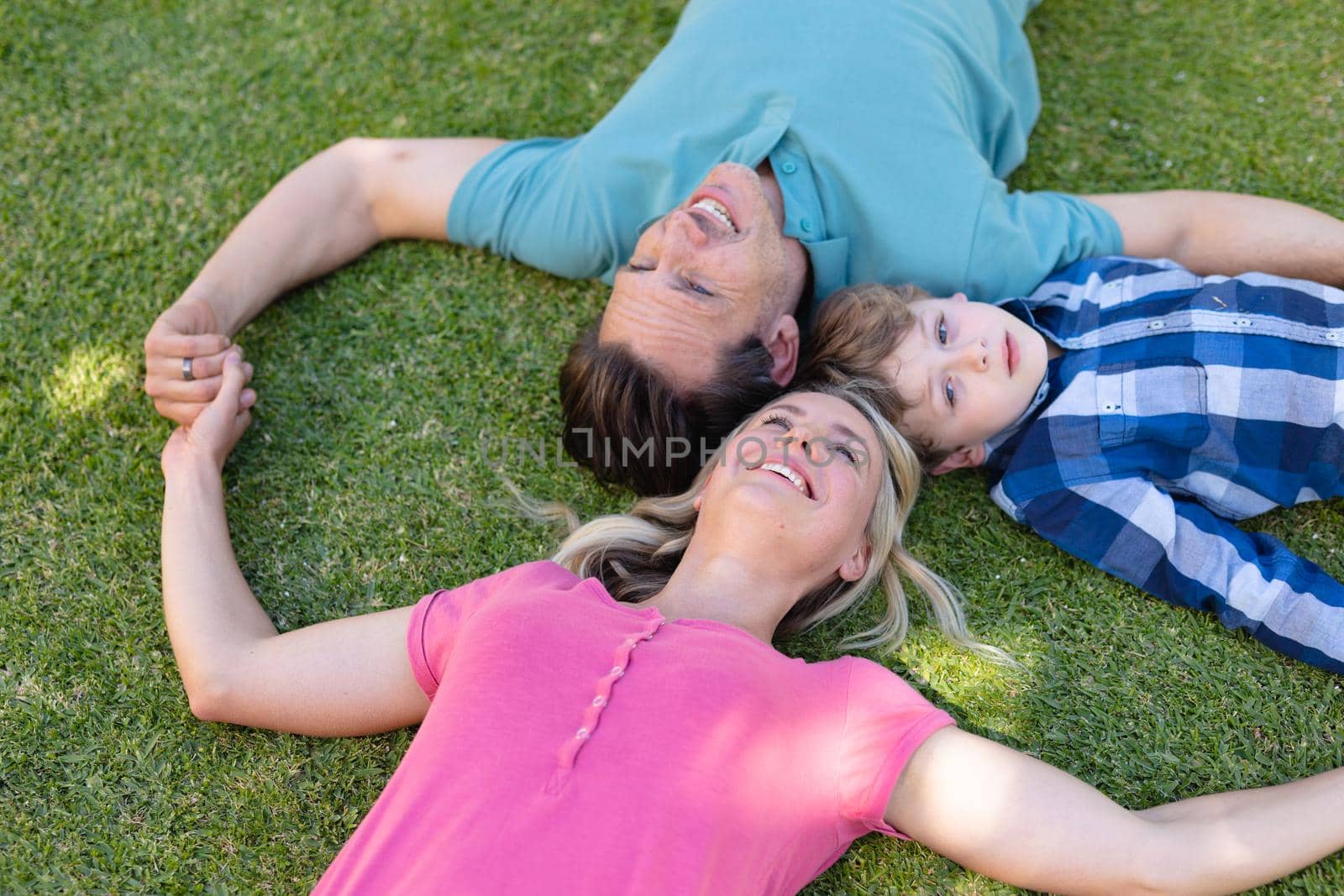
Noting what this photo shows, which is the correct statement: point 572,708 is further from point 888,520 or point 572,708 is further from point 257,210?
point 257,210

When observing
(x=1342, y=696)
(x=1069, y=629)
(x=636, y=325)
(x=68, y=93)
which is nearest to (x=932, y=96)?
(x=636, y=325)

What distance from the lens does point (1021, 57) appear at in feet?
12.8

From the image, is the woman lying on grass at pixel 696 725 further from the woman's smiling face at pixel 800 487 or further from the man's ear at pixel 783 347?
the man's ear at pixel 783 347

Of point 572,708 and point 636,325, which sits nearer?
point 572,708

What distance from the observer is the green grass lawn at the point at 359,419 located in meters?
2.95

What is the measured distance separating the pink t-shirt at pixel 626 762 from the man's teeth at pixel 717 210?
1310 millimetres

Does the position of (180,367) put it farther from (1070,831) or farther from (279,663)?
(1070,831)

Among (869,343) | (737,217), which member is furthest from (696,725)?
(737,217)

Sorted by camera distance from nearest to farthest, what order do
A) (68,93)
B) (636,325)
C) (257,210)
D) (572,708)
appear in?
1. (572,708)
2. (636,325)
3. (257,210)
4. (68,93)

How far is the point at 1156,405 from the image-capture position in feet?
10.5

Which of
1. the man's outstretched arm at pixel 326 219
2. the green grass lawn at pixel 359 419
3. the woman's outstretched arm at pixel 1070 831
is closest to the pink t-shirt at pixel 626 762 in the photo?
the woman's outstretched arm at pixel 1070 831

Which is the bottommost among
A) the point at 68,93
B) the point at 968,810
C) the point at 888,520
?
the point at 968,810

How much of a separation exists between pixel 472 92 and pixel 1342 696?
12.6 ft

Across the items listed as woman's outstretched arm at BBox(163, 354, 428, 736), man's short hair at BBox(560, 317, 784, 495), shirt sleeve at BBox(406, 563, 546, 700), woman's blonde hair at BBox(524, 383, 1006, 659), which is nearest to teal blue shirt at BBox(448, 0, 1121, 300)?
man's short hair at BBox(560, 317, 784, 495)
